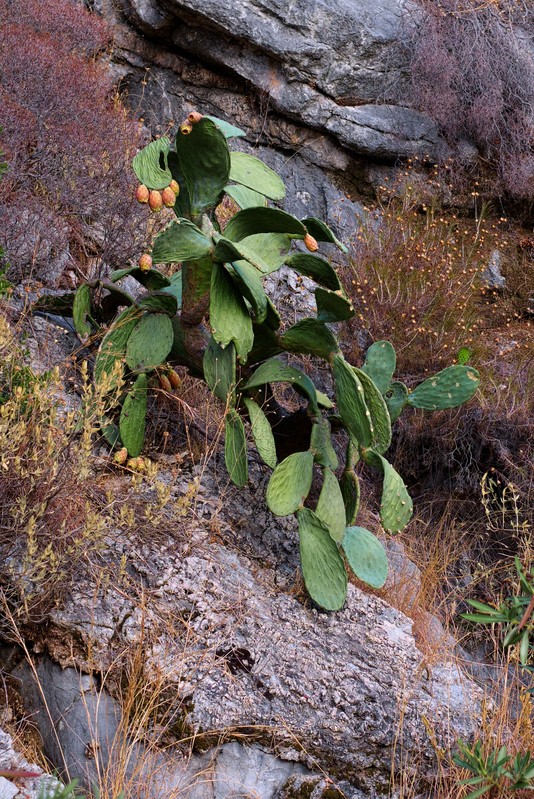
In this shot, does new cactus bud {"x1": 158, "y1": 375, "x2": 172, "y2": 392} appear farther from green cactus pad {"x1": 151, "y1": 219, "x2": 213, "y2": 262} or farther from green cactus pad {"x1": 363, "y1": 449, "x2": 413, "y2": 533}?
green cactus pad {"x1": 363, "y1": 449, "x2": 413, "y2": 533}

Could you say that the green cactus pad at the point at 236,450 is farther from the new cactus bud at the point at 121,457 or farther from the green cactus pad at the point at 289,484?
the new cactus bud at the point at 121,457

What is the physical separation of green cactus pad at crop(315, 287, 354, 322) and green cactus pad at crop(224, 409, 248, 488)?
0.45 metres

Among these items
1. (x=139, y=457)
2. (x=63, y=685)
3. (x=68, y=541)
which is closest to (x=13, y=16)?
(x=139, y=457)

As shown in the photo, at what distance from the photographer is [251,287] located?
254 centimetres

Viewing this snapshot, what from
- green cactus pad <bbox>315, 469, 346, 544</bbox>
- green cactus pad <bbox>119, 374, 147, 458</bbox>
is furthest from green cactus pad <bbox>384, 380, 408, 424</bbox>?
green cactus pad <bbox>119, 374, 147, 458</bbox>

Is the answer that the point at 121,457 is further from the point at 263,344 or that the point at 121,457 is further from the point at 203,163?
the point at 203,163

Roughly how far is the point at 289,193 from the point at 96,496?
3685mm

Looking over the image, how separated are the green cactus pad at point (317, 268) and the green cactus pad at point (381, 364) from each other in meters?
0.41

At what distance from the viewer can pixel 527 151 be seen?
582cm

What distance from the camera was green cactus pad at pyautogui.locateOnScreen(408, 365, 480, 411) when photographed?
9.88ft

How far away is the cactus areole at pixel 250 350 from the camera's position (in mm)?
2529

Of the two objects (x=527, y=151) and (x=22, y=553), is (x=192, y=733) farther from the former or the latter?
(x=527, y=151)

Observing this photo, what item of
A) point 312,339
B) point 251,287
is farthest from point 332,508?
point 251,287

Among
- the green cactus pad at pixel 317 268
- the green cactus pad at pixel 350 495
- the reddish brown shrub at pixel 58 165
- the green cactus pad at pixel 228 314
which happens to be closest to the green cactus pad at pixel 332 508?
the green cactus pad at pixel 350 495
